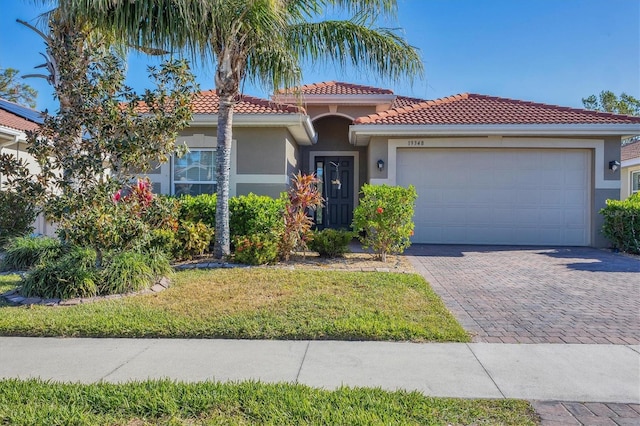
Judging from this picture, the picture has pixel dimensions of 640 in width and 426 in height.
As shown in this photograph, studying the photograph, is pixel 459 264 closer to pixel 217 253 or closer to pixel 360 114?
pixel 217 253

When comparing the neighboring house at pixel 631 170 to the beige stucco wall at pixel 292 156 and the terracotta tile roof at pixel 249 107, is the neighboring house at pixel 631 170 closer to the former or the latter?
the beige stucco wall at pixel 292 156

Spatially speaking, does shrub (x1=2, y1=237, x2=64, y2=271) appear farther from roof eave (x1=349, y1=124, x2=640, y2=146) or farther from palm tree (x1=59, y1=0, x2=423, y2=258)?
roof eave (x1=349, y1=124, x2=640, y2=146)

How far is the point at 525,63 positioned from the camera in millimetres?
14453

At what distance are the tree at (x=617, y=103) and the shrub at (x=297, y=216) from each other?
119 ft

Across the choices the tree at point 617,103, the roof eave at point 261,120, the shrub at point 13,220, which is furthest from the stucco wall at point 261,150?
the tree at point 617,103

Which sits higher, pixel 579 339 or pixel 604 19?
pixel 604 19

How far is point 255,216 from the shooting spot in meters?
9.46

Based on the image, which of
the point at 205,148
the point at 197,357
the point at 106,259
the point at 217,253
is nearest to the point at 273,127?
the point at 205,148

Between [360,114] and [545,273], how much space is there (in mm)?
8992

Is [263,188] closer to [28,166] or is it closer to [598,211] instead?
[28,166]

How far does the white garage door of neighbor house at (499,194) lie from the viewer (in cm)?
1263

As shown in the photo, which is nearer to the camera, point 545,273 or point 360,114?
point 545,273

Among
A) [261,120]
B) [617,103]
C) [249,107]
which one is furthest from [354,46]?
[617,103]

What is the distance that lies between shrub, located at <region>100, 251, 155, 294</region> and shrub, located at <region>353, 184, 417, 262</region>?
4777mm
